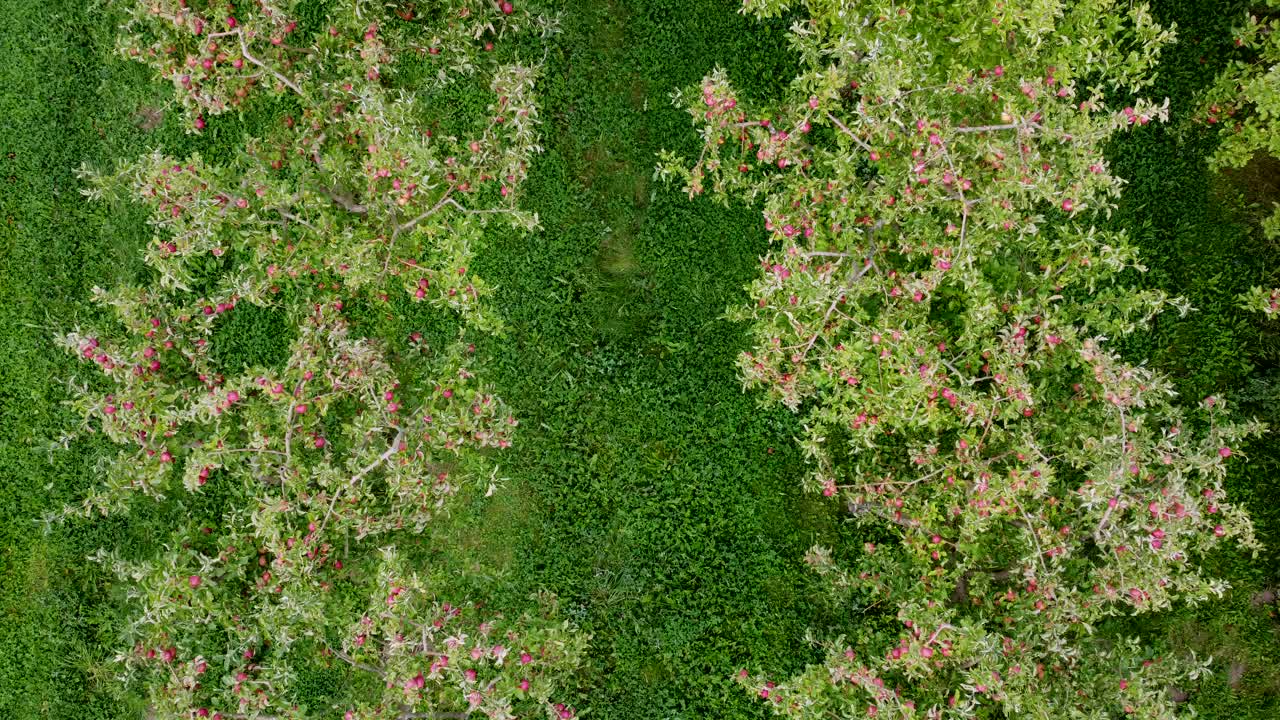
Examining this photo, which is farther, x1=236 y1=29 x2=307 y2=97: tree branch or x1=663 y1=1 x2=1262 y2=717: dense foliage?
x1=236 y1=29 x2=307 y2=97: tree branch

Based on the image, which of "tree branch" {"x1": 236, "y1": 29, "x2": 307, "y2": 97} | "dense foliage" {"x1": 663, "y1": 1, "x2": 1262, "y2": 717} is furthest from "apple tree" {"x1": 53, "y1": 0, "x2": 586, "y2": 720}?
"dense foliage" {"x1": 663, "y1": 1, "x2": 1262, "y2": 717}

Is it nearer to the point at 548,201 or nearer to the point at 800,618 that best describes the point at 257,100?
the point at 548,201

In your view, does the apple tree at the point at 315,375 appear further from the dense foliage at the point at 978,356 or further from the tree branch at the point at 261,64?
the dense foliage at the point at 978,356

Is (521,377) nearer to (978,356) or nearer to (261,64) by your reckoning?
(261,64)

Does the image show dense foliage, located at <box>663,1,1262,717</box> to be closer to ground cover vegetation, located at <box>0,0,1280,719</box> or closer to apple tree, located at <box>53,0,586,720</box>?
ground cover vegetation, located at <box>0,0,1280,719</box>

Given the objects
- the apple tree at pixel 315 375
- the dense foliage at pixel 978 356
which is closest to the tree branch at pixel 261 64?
the apple tree at pixel 315 375

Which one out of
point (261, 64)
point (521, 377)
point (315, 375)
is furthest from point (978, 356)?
point (261, 64)
